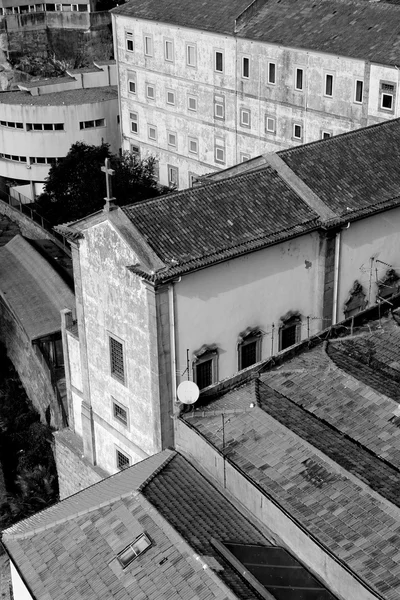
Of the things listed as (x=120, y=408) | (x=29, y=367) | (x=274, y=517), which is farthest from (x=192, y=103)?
(x=274, y=517)

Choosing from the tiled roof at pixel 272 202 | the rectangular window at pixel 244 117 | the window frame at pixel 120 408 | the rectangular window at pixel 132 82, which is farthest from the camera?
the rectangular window at pixel 132 82

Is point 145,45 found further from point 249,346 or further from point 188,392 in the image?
point 188,392

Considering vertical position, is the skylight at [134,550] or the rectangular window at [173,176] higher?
the rectangular window at [173,176]

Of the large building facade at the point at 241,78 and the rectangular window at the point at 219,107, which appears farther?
the rectangular window at the point at 219,107

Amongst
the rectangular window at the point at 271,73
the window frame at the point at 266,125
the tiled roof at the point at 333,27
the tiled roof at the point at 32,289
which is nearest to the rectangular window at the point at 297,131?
the window frame at the point at 266,125

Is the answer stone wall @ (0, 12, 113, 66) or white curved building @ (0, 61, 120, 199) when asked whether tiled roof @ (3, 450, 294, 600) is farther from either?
stone wall @ (0, 12, 113, 66)

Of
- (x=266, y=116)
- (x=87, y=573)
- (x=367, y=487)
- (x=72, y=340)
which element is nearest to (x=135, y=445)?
(x=72, y=340)

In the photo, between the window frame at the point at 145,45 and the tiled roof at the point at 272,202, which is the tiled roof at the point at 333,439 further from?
the window frame at the point at 145,45
